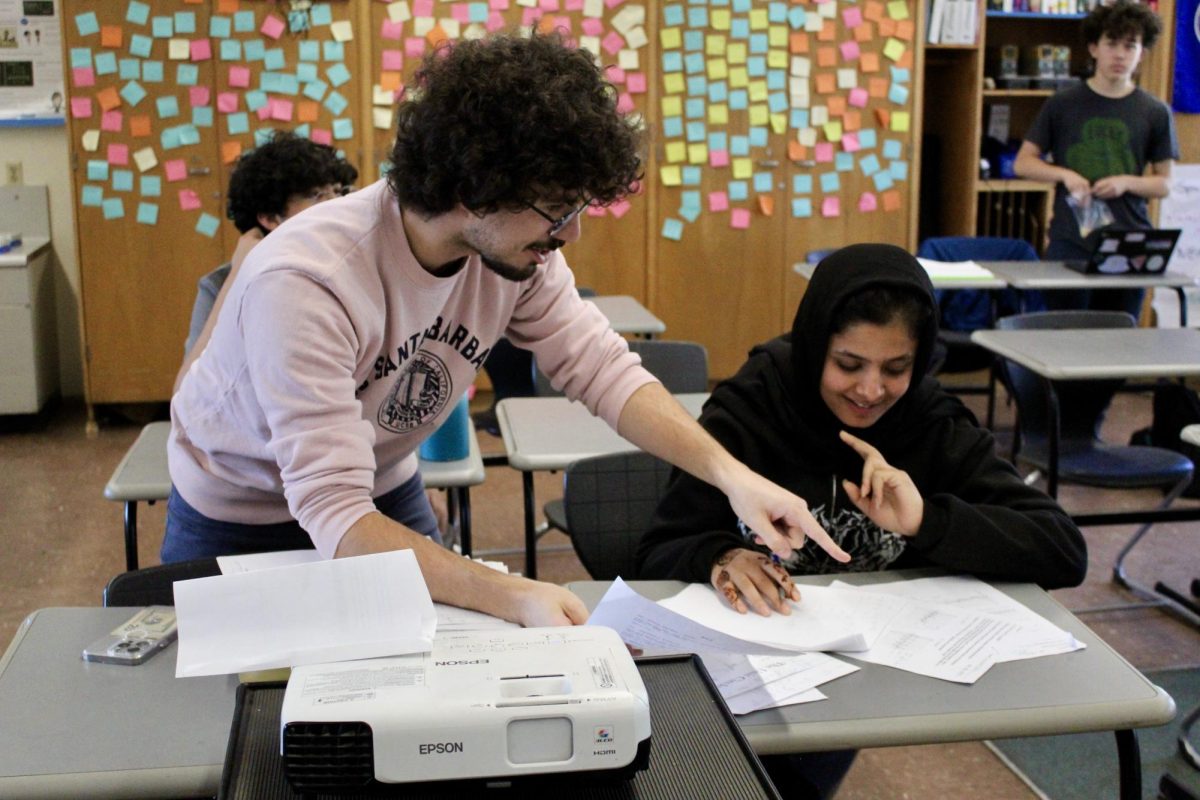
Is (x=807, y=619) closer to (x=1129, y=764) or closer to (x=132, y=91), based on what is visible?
(x=1129, y=764)

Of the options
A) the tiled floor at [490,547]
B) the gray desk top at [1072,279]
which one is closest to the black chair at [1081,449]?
the tiled floor at [490,547]

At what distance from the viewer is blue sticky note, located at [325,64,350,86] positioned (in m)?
5.11

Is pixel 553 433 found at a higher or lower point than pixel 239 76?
lower

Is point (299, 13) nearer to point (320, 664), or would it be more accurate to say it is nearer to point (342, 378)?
point (342, 378)

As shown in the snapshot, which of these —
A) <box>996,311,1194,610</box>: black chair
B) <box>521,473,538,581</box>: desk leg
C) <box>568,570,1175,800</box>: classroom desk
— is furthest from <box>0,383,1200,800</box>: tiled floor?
<box>568,570,1175,800</box>: classroom desk

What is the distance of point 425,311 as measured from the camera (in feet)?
5.05

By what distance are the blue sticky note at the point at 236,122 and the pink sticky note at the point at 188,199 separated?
0.29 metres

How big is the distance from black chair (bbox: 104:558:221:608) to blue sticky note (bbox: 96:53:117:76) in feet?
12.8

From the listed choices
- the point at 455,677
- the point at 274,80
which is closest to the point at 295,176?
Result: the point at 455,677

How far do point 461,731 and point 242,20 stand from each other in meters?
4.66

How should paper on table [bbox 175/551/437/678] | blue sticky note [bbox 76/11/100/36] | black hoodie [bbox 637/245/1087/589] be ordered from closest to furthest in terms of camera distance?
paper on table [bbox 175/551/437/678] < black hoodie [bbox 637/245/1087/589] < blue sticky note [bbox 76/11/100/36]

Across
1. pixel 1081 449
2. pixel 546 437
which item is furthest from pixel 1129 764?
pixel 1081 449

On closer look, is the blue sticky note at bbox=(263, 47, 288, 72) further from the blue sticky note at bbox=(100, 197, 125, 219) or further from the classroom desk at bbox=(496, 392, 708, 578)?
the classroom desk at bbox=(496, 392, 708, 578)

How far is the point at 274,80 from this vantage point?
505 cm
